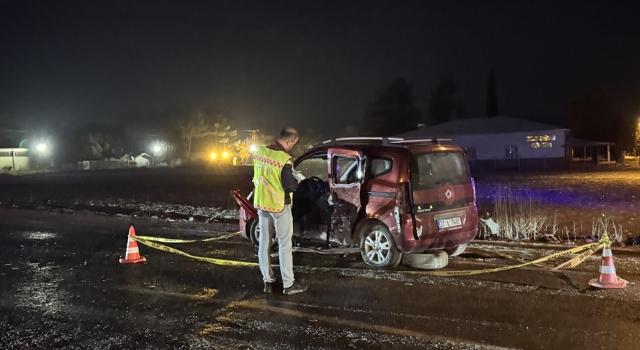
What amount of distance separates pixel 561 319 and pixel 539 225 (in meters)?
6.72

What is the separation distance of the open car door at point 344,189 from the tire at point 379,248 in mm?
270

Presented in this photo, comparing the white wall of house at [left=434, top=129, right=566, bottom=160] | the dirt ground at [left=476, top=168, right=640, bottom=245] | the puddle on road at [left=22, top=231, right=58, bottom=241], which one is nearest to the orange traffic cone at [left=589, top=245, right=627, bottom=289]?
the dirt ground at [left=476, top=168, right=640, bottom=245]

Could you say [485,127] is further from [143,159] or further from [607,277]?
[143,159]

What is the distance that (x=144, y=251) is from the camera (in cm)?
1010

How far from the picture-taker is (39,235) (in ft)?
41.6

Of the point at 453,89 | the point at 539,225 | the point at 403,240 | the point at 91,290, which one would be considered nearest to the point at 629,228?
the point at 539,225

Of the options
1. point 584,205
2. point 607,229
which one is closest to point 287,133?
point 607,229

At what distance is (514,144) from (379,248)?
44.3 meters

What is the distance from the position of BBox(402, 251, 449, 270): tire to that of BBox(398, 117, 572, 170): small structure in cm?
3836

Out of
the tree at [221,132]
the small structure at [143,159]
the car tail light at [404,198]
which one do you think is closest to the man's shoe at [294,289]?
the car tail light at [404,198]

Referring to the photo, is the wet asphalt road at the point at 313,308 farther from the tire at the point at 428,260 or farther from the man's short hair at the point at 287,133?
the man's short hair at the point at 287,133

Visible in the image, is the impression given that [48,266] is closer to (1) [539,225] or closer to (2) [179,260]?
(2) [179,260]

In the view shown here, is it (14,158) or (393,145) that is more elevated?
(14,158)

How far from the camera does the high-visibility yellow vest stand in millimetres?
6457
